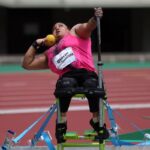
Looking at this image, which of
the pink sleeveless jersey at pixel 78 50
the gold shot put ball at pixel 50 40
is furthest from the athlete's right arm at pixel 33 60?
the pink sleeveless jersey at pixel 78 50

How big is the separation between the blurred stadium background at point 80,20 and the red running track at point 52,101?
39.7 ft

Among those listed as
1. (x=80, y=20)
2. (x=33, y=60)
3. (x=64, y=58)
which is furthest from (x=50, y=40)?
(x=80, y=20)

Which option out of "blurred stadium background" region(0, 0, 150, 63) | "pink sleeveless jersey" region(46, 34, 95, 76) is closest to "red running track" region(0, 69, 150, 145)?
"pink sleeveless jersey" region(46, 34, 95, 76)

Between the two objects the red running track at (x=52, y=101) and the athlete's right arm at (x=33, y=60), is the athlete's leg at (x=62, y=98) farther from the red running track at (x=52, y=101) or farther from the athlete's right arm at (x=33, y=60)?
the red running track at (x=52, y=101)

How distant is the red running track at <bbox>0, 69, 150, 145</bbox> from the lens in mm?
9820

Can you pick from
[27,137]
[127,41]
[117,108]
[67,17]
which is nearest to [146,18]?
[127,41]

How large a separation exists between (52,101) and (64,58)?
761 cm

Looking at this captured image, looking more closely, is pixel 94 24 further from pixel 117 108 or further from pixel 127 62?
pixel 127 62

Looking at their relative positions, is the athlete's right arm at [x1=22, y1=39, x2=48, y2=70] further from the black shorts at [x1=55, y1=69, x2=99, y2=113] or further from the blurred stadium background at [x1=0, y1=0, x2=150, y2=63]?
the blurred stadium background at [x1=0, y1=0, x2=150, y2=63]

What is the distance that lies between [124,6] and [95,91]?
29.0m

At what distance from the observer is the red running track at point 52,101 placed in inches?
387

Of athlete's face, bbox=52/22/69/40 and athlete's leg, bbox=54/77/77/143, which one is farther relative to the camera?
athlete's face, bbox=52/22/69/40

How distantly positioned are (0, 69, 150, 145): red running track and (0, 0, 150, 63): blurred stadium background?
1209cm

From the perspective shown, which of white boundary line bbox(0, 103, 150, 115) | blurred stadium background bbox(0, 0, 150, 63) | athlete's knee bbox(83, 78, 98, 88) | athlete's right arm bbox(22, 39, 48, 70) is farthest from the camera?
blurred stadium background bbox(0, 0, 150, 63)
